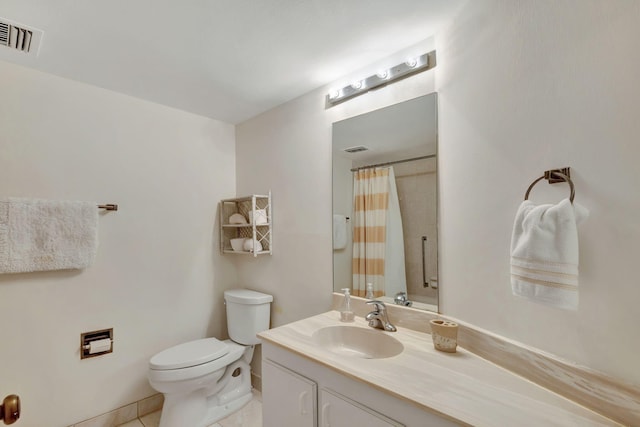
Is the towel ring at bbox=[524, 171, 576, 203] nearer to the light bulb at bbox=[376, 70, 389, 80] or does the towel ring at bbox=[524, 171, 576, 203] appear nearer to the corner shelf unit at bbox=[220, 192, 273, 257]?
the light bulb at bbox=[376, 70, 389, 80]

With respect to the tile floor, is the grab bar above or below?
above

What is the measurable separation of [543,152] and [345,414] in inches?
45.4

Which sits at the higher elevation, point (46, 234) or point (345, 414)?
point (46, 234)

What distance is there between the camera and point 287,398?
128 cm

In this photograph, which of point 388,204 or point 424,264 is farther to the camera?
point 388,204

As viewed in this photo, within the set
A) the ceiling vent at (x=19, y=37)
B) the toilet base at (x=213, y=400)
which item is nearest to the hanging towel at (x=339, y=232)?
the toilet base at (x=213, y=400)

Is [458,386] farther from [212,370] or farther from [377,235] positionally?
[212,370]

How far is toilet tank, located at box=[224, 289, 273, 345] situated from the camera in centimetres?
211

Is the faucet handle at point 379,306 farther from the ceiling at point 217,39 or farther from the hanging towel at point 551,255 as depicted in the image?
the ceiling at point 217,39

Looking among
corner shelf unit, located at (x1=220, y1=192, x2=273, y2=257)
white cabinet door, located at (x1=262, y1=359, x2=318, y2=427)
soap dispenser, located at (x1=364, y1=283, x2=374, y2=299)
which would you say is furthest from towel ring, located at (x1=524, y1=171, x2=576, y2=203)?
corner shelf unit, located at (x1=220, y1=192, x2=273, y2=257)

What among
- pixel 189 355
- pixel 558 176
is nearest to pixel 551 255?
pixel 558 176

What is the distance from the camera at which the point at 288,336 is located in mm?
1376

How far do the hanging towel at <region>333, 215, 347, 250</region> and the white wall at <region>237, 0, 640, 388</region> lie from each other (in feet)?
1.98

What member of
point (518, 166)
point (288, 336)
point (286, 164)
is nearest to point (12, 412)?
point (288, 336)
